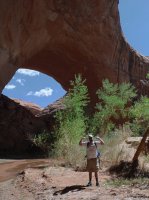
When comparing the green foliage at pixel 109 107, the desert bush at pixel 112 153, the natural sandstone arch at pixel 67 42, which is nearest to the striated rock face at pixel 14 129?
the natural sandstone arch at pixel 67 42

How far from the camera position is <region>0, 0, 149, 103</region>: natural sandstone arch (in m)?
18.8

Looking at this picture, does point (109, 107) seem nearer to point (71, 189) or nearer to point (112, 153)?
point (112, 153)

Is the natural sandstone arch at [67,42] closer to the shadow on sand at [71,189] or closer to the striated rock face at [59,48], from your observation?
the striated rock face at [59,48]

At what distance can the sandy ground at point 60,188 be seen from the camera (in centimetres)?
870

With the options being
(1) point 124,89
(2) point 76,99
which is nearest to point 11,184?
(2) point 76,99

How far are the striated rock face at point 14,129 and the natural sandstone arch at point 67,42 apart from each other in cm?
284

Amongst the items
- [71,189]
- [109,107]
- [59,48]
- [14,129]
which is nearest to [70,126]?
[109,107]

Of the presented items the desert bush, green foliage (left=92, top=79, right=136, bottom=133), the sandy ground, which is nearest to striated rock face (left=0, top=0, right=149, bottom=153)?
green foliage (left=92, top=79, right=136, bottom=133)

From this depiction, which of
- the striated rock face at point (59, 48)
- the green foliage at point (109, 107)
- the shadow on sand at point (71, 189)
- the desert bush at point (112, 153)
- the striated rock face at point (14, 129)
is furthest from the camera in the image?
the striated rock face at point (14, 129)

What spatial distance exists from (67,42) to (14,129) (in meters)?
6.56

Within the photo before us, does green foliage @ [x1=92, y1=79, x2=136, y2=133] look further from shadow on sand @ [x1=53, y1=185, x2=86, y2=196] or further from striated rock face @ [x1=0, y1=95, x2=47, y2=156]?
shadow on sand @ [x1=53, y1=185, x2=86, y2=196]

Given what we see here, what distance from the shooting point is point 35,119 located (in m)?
26.1

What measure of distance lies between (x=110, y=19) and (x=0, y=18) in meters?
7.91

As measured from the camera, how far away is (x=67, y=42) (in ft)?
73.3
